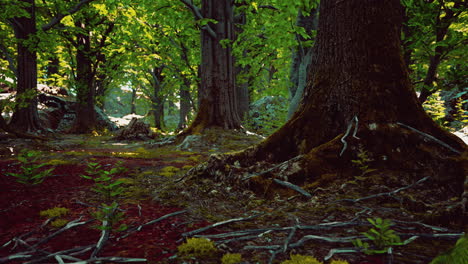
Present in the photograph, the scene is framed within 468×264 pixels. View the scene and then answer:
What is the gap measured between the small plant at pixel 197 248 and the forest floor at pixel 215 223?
2 cm

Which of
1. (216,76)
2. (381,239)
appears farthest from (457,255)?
(216,76)

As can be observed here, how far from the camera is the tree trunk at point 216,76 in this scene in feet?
29.0

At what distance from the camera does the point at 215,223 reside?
2146 mm

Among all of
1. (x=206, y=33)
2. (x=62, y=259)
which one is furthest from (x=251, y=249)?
(x=206, y=33)

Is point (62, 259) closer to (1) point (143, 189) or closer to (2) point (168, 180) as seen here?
(1) point (143, 189)

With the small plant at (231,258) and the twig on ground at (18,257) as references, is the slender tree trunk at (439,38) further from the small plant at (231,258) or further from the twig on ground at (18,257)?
the twig on ground at (18,257)

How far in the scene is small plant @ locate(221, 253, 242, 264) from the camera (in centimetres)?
153

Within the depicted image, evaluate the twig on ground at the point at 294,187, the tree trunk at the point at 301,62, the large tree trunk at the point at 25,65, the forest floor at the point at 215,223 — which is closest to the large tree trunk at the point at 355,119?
the twig on ground at the point at 294,187

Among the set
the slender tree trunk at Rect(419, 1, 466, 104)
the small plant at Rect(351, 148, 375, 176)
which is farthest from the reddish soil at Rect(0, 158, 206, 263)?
the slender tree trunk at Rect(419, 1, 466, 104)

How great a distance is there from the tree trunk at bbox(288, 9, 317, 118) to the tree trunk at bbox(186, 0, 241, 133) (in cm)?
245

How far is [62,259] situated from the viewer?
153 cm

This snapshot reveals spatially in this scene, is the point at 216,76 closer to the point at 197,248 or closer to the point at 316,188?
the point at 316,188

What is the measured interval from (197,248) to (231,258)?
0.27 metres

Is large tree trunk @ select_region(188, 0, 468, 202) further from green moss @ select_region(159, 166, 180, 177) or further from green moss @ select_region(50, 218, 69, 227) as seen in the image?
green moss @ select_region(50, 218, 69, 227)
